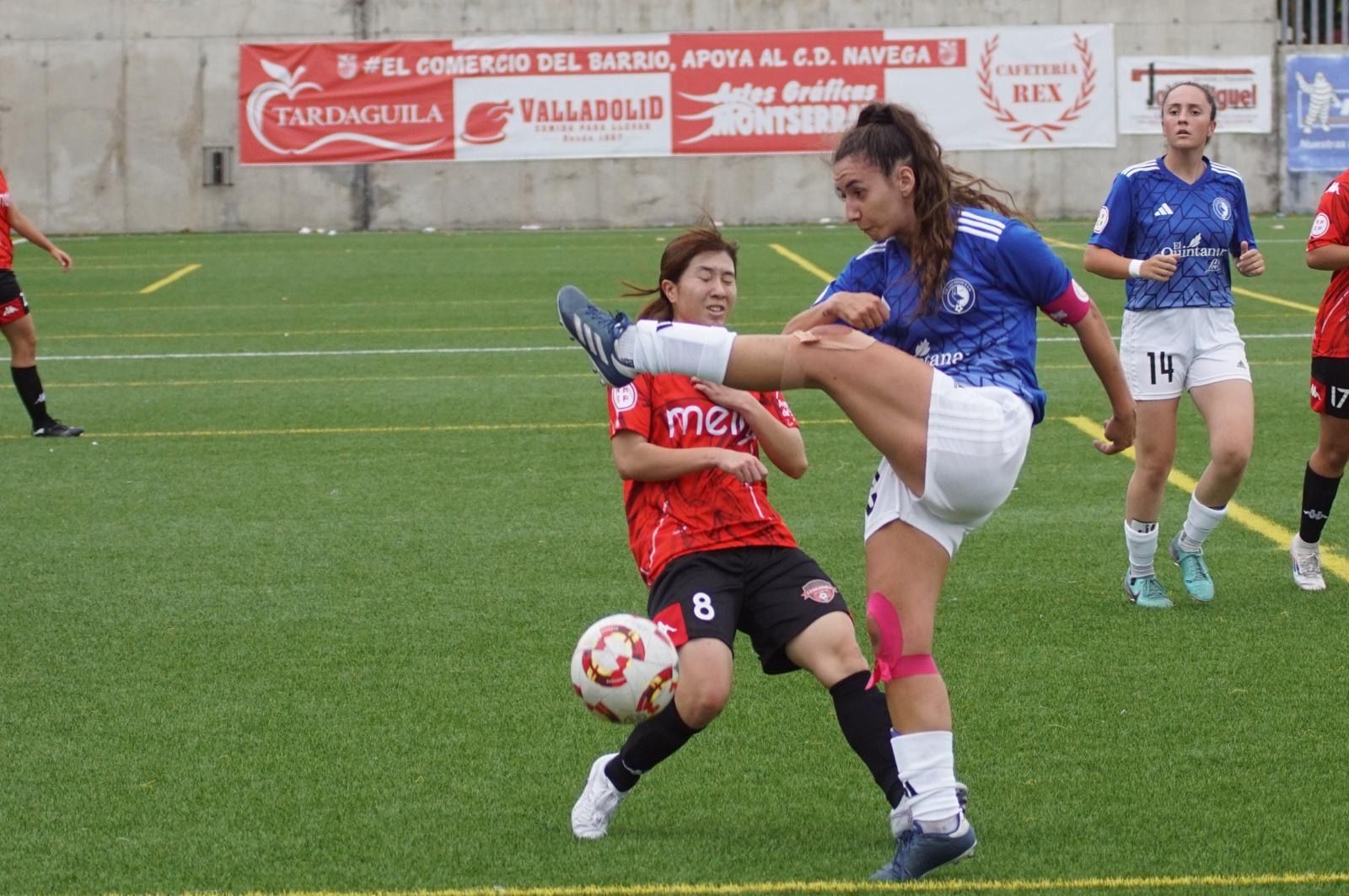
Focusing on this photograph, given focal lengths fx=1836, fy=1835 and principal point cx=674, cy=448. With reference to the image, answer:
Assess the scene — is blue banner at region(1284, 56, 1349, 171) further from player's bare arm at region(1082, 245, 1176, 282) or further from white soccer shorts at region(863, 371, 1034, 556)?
white soccer shorts at region(863, 371, 1034, 556)

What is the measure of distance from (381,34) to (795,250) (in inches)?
413

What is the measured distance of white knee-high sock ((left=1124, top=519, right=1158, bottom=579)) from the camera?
7.18 m

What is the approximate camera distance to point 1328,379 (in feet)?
23.7

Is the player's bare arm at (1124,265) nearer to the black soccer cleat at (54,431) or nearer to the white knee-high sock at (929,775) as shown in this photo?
the white knee-high sock at (929,775)

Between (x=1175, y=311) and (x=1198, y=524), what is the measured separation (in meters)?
0.87

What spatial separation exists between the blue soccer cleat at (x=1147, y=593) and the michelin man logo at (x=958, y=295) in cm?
325

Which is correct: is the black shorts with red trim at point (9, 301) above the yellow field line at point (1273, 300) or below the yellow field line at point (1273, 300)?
above

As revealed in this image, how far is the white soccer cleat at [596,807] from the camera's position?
15.2ft

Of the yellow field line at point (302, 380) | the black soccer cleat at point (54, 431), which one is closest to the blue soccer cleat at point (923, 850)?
the black soccer cleat at point (54, 431)

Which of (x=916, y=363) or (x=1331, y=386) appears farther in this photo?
(x=1331, y=386)

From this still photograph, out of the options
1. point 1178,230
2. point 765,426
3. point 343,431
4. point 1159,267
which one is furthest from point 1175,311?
point 343,431

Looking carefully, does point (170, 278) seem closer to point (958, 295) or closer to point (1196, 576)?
point (1196, 576)

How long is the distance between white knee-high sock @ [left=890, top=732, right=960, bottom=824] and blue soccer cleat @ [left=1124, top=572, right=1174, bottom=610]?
321 centimetres

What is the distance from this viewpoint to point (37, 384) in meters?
12.0
